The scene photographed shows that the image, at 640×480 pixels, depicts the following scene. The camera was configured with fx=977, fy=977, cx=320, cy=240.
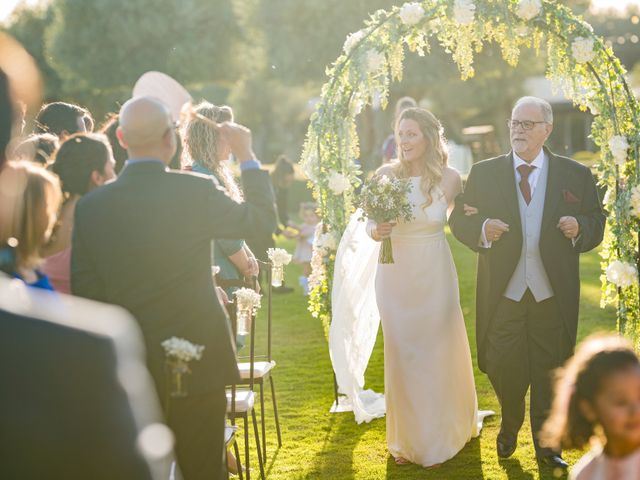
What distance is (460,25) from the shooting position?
7543 millimetres

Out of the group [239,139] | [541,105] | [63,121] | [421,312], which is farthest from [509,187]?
[63,121]

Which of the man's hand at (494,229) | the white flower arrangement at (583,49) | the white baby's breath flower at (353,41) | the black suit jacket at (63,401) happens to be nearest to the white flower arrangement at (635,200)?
the white flower arrangement at (583,49)

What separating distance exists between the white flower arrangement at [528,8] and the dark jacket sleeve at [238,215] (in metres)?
3.77

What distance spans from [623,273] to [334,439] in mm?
2498

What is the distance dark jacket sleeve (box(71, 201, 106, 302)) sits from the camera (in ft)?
13.3

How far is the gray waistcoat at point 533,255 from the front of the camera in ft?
21.5

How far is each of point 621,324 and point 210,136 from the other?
11.0 ft

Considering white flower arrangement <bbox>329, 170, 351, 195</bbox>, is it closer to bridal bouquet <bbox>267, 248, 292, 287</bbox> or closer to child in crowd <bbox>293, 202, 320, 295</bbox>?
bridal bouquet <bbox>267, 248, 292, 287</bbox>

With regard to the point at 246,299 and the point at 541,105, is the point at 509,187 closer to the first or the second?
the point at 541,105

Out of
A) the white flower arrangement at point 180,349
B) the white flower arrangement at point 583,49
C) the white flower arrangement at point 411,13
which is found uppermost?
the white flower arrangement at point 411,13

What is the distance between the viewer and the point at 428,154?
695cm

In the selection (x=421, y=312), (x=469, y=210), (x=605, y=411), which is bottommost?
(x=421, y=312)

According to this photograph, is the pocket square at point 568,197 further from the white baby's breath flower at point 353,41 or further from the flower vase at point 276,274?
the white baby's breath flower at point 353,41

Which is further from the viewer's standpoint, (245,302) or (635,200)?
(635,200)
